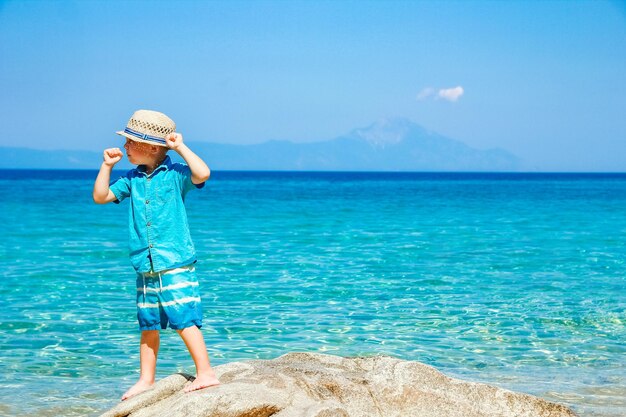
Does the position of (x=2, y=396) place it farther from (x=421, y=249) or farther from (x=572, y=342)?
(x=421, y=249)

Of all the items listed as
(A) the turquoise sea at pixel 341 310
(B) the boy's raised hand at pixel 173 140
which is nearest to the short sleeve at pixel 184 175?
(B) the boy's raised hand at pixel 173 140

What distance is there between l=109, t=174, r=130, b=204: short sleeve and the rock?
107 cm

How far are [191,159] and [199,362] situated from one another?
111 centimetres

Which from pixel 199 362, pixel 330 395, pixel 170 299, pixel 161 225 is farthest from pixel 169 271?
pixel 330 395

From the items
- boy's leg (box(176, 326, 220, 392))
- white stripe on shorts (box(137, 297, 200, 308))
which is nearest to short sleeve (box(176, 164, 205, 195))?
white stripe on shorts (box(137, 297, 200, 308))

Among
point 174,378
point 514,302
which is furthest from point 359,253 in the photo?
point 174,378

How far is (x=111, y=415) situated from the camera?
4.62 metres

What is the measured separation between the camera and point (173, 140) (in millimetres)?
4727

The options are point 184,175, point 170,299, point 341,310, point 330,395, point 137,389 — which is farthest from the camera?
point 341,310

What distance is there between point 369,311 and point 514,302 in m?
2.01

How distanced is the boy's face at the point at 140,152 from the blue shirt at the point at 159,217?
0.22 ft

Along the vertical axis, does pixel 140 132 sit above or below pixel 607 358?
above

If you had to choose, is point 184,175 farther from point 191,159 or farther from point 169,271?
point 169,271

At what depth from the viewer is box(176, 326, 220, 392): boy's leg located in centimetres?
457
